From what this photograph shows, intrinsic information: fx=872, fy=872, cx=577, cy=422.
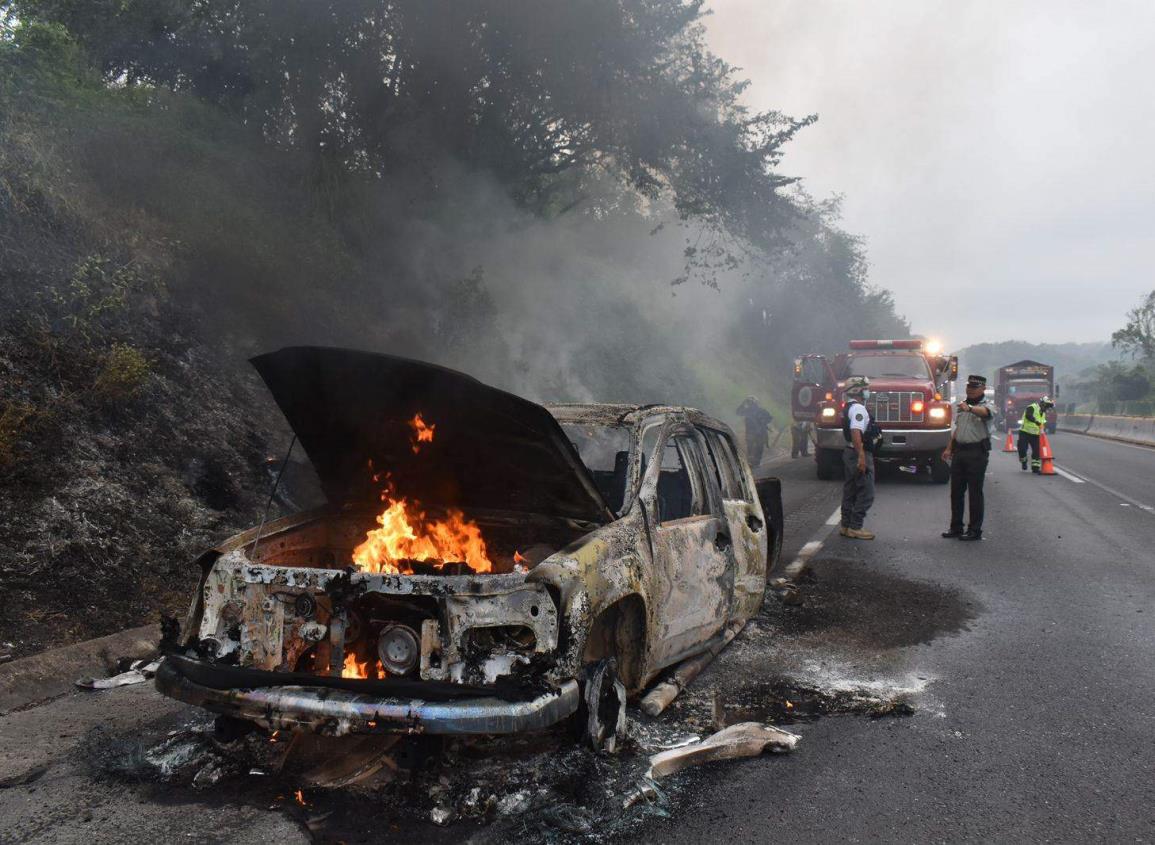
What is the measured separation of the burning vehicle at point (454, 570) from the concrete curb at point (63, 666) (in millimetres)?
1110

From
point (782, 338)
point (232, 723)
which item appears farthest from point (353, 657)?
point (782, 338)

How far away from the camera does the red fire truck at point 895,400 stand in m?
15.4

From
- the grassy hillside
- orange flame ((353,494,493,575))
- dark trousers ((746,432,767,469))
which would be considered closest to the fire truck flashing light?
dark trousers ((746,432,767,469))

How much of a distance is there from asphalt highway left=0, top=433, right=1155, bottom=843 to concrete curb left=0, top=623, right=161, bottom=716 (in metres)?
0.16

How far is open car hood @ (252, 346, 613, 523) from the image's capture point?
381 cm

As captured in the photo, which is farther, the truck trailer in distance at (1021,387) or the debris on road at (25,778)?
the truck trailer in distance at (1021,387)

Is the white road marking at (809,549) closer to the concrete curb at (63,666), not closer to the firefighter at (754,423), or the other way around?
the concrete curb at (63,666)

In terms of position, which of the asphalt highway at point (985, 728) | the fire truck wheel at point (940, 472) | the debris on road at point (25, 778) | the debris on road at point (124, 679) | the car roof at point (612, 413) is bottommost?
the asphalt highway at point (985, 728)

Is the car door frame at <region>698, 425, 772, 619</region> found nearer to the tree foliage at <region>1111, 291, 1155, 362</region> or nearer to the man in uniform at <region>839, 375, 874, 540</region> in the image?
the man in uniform at <region>839, 375, 874, 540</region>

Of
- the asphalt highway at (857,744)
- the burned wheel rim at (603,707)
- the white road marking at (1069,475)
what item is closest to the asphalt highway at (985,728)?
the asphalt highway at (857,744)

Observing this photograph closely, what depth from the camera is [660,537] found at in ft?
14.3

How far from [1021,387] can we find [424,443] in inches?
1673

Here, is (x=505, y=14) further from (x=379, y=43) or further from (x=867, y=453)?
(x=867, y=453)

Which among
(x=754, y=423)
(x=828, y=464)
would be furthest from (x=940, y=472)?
(x=754, y=423)
